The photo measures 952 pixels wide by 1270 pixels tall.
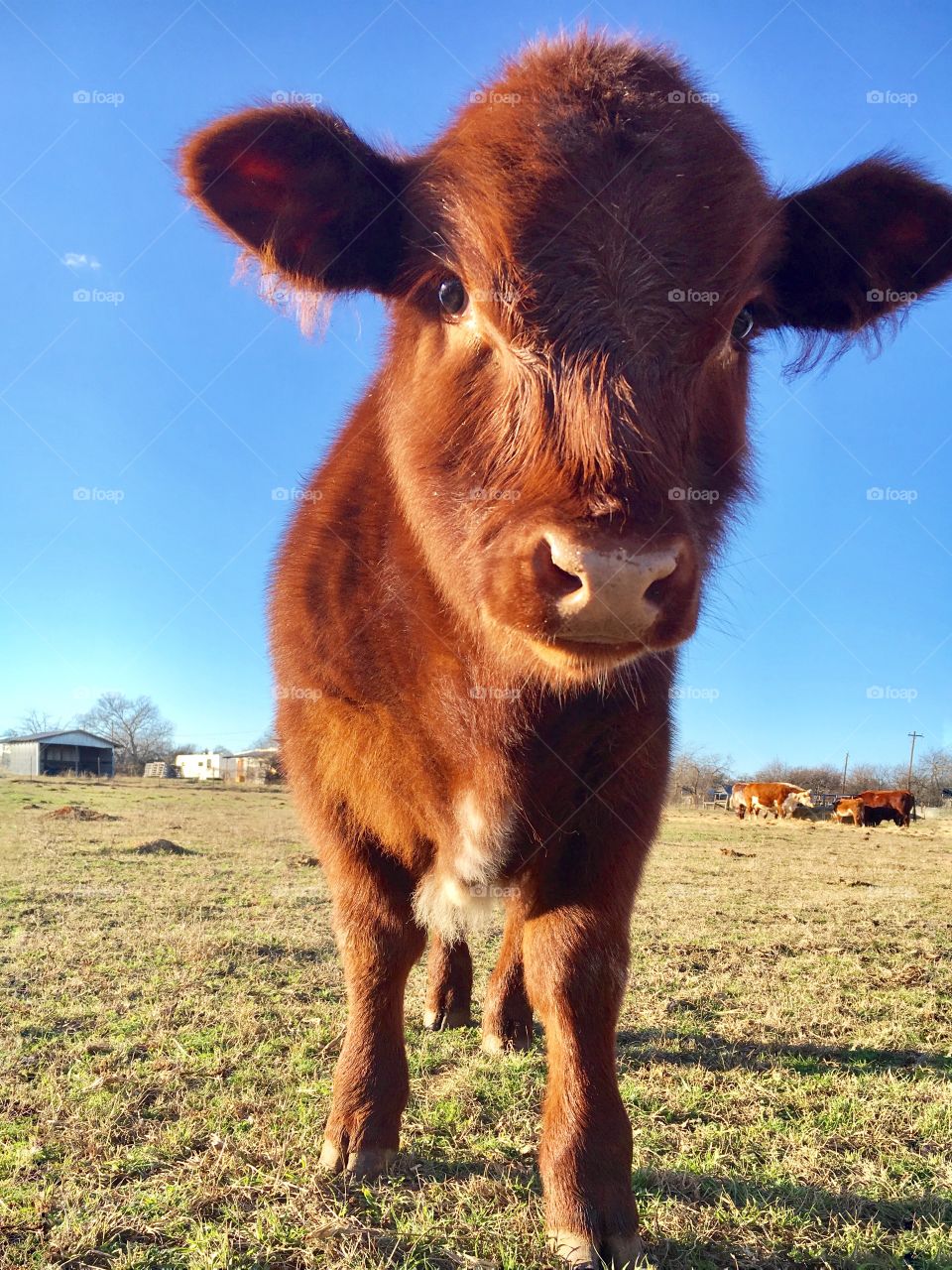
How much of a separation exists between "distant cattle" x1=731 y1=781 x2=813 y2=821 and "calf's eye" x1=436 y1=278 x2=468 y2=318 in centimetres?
3383

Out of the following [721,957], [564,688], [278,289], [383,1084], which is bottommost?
[721,957]

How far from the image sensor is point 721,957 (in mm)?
5699

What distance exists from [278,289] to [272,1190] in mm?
2896

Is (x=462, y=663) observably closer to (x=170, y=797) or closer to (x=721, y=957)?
(x=721, y=957)

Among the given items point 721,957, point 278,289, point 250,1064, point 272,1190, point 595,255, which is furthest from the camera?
point 721,957

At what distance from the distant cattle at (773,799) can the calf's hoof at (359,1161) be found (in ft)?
109

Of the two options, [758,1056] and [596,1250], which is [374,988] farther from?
[758,1056]

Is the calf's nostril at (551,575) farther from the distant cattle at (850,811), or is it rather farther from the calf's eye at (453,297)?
the distant cattle at (850,811)

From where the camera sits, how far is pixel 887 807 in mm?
32688

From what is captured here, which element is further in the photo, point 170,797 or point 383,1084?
point 170,797

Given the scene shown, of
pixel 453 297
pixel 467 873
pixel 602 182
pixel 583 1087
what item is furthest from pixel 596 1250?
pixel 602 182

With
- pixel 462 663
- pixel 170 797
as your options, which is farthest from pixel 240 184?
pixel 170 797

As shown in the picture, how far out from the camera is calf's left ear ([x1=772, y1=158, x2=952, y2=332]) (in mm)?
3057

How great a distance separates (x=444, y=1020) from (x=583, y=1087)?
1820mm
